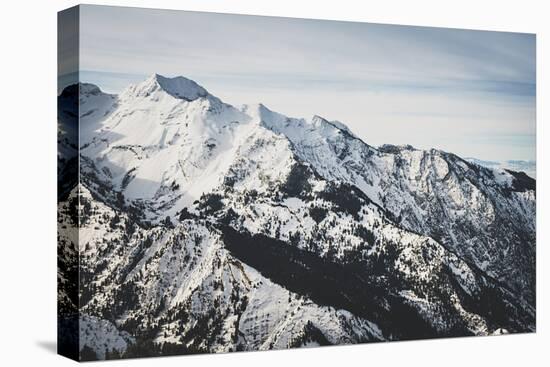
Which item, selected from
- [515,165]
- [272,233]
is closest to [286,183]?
[272,233]

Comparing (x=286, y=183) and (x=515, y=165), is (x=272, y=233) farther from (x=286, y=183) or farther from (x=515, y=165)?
(x=515, y=165)

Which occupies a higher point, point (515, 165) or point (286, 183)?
point (515, 165)

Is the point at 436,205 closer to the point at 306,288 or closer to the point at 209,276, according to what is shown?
the point at 306,288

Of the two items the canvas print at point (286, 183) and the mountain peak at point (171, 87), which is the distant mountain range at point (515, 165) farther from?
the mountain peak at point (171, 87)

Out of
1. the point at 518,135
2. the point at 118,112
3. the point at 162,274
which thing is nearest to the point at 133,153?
the point at 118,112

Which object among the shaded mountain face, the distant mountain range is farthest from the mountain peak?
the distant mountain range

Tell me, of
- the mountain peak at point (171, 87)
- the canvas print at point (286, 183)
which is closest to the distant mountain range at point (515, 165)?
the canvas print at point (286, 183)

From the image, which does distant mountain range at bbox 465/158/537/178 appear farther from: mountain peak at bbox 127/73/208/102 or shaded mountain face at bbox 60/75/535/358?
mountain peak at bbox 127/73/208/102
